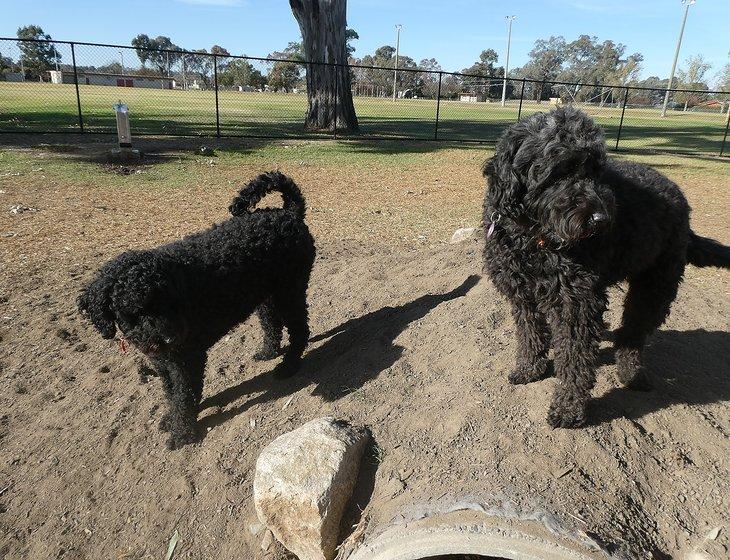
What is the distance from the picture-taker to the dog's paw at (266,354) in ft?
16.8

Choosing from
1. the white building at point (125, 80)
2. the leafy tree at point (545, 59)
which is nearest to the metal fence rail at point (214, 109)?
the white building at point (125, 80)

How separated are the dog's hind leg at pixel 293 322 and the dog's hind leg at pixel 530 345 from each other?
192 cm

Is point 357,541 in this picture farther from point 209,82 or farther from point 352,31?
point 352,31

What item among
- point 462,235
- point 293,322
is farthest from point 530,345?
point 462,235

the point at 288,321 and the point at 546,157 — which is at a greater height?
the point at 546,157

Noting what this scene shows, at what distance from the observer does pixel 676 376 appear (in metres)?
4.06

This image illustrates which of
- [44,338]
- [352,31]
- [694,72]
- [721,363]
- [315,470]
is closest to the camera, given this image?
[315,470]

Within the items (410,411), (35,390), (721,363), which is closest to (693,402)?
(721,363)

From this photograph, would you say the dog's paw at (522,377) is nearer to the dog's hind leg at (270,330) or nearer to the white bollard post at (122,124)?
the dog's hind leg at (270,330)

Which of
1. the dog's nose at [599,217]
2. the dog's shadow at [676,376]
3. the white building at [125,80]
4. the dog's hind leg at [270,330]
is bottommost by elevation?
the dog's hind leg at [270,330]

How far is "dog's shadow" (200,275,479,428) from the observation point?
14.4 feet

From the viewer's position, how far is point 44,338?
537 centimetres

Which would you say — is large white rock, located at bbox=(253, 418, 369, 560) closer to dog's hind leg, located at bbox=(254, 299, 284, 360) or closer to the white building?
dog's hind leg, located at bbox=(254, 299, 284, 360)

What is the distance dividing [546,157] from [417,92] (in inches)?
2837
